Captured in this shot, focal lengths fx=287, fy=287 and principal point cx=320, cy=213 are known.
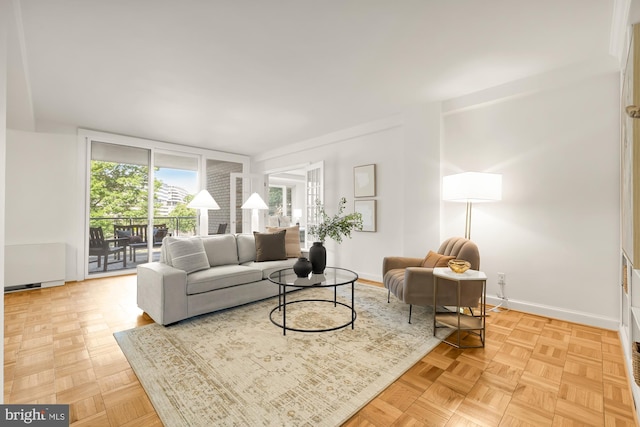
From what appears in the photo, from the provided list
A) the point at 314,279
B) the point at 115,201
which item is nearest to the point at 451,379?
the point at 314,279

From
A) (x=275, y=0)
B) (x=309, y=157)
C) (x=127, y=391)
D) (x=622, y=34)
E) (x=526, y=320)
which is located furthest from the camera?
(x=309, y=157)

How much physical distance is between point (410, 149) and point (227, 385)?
11.5 feet

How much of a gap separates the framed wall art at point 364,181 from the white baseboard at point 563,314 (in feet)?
7.20

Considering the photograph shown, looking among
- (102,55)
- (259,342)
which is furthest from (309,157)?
(259,342)

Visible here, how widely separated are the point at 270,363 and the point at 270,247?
190 centimetres

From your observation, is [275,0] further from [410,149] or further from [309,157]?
[309,157]

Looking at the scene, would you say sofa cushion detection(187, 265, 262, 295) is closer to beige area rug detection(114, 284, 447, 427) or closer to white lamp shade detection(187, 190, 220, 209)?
beige area rug detection(114, 284, 447, 427)

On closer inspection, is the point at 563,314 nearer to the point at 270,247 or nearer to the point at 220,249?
the point at 270,247

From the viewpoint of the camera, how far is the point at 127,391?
5.88 ft

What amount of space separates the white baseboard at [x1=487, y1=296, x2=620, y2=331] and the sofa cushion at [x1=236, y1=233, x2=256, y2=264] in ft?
9.80

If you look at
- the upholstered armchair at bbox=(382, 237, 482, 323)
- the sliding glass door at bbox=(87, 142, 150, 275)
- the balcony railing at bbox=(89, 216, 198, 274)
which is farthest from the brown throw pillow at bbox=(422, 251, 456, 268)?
the sliding glass door at bbox=(87, 142, 150, 275)

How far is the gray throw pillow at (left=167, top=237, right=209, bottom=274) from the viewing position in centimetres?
305

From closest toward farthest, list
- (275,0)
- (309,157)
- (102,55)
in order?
(275,0), (102,55), (309,157)

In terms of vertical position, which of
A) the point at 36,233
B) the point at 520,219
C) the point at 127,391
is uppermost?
the point at 520,219
